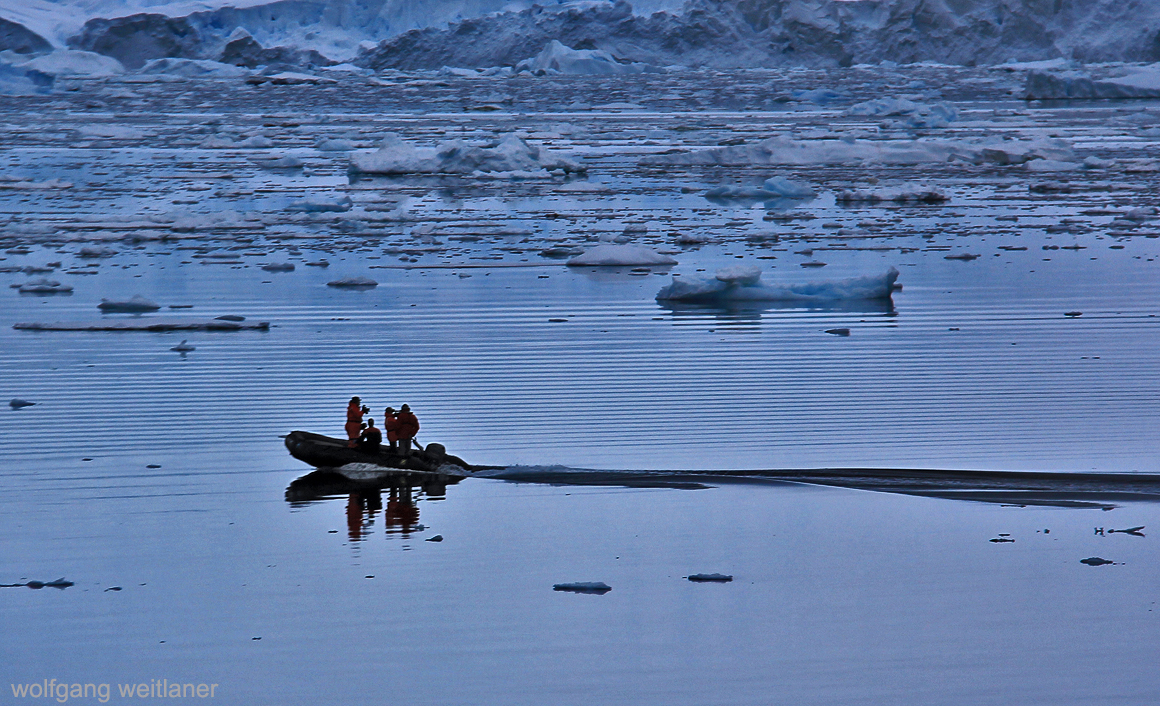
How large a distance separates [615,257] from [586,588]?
1084 centimetres

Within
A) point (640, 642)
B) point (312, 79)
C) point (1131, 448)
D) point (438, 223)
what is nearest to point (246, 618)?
point (640, 642)

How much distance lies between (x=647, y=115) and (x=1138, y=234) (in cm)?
3025

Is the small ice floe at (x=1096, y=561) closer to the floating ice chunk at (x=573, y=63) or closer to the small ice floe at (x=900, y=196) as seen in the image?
the small ice floe at (x=900, y=196)

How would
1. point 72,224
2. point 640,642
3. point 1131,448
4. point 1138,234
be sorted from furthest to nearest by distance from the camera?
point 72,224
point 1138,234
point 1131,448
point 640,642

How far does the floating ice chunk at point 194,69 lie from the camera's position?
70562 mm

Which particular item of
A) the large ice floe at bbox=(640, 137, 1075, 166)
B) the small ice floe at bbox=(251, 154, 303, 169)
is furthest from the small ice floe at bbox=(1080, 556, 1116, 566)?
the small ice floe at bbox=(251, 154, 303, 169)

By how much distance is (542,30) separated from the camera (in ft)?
252

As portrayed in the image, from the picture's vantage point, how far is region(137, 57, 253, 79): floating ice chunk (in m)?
70.6

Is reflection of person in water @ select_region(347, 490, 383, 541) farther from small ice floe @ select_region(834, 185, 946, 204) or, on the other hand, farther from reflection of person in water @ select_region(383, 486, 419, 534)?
small ice floe @ select_region(834, 185, 946, 204)

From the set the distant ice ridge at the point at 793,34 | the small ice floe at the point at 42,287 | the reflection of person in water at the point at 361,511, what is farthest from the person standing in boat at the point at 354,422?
the distant ice ridge at the point at 793,34

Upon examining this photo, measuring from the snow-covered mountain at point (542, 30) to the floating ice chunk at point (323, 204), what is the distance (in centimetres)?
5059

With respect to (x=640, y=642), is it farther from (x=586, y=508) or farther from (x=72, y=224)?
(x=72, y=224)

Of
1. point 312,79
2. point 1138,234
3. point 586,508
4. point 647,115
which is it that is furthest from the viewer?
point 312,79

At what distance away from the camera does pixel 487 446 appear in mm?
8891
